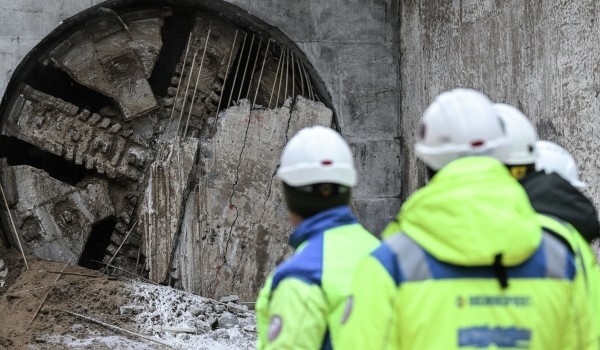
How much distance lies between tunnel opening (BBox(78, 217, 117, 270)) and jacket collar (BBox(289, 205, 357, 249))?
15.4 ft

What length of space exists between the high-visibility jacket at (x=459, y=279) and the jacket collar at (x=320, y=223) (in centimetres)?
44

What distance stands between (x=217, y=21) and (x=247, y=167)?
1.16 metres

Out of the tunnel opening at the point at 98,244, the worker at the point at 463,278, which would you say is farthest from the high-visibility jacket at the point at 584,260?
the tunnel opening at the point at 98,244

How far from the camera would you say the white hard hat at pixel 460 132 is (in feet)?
5.89

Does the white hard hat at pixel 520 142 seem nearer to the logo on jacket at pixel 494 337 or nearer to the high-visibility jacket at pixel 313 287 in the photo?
the high-visibility jacket at pixel 313 287

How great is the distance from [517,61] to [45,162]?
3566 mm

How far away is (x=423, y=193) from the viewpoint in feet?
5.60

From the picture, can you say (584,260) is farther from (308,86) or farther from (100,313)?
(308,86)

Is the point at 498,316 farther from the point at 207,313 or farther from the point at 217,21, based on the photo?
the point at 217,21

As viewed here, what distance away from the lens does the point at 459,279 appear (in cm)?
167

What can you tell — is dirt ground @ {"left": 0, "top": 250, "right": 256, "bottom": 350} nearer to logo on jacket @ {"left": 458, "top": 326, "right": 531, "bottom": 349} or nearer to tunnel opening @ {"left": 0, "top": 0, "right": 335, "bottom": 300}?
tunnel opening @ {"left": 0, "top": 0, "right": 335, "bottom": 300}

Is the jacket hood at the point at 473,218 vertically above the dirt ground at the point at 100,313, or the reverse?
the jacket hood at the point at 473,218

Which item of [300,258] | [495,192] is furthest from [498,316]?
[300,258]

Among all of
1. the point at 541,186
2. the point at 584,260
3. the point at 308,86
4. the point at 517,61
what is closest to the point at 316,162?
the point at 541,186
